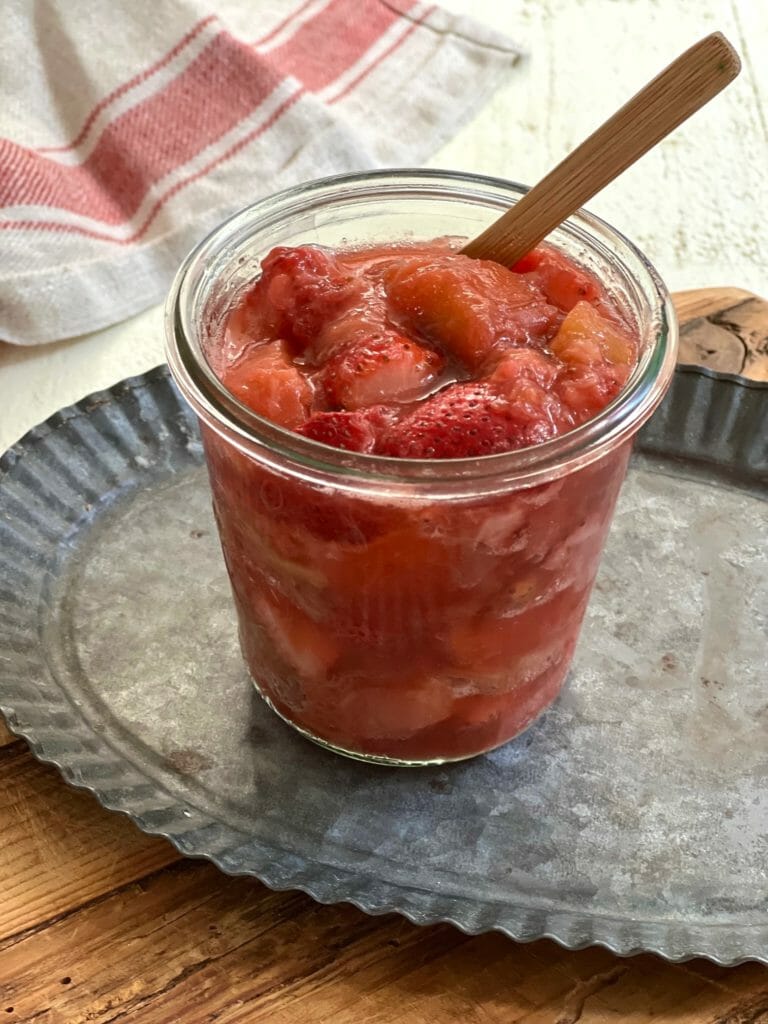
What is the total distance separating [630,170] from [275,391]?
5.01ft

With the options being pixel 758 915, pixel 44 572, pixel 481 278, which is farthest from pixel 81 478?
pixel 758 915

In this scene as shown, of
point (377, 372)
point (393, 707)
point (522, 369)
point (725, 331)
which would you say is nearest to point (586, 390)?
point (522, 369)

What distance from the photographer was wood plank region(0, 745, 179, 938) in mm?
1019

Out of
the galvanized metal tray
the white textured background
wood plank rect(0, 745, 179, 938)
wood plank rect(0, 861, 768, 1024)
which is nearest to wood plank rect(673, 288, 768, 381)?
the galvanized metal tray

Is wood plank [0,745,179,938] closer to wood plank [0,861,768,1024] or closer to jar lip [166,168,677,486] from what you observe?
wood plank [0,861,768,1024]

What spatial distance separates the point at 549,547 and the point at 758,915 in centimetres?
36

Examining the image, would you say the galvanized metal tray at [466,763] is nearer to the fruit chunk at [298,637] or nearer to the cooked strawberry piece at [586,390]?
the fruit chunk at [298,637]

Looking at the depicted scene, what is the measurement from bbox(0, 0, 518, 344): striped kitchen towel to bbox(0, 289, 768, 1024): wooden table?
3.25ft

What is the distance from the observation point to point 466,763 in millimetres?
1107

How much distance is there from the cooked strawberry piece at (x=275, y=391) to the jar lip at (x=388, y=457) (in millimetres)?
32

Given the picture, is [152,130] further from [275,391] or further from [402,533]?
[402,533]

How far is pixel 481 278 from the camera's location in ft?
3.28

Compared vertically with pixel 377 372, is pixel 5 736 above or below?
below

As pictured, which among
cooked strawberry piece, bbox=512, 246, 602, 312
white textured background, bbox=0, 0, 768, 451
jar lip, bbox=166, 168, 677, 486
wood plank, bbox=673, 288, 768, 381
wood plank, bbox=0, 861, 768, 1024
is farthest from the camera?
white textured background, bbox=0, 0, 768, 451
